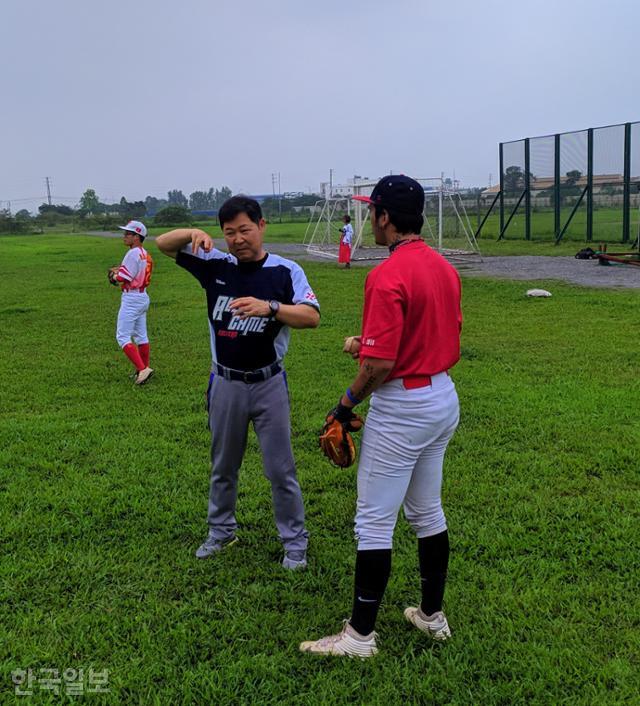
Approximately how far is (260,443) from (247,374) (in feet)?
1.37

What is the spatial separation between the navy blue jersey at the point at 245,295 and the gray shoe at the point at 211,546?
3.52 feet

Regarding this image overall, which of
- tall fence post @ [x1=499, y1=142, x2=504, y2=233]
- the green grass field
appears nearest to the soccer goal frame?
tall fence post @ [x1=499, y1=142, x2=504, y2=233]

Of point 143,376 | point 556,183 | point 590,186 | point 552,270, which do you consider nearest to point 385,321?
point 143,376

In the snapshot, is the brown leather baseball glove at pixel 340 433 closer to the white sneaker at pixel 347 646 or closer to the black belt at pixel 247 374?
the black belt at pixel 247 374

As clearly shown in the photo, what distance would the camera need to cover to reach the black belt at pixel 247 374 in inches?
138

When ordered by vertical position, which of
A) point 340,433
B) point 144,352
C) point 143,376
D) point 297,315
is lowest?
point 143,376

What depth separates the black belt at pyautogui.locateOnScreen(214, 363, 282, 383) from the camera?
11.5ft

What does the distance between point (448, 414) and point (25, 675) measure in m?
2.14

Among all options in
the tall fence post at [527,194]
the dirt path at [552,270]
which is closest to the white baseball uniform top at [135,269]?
the dirt path at [552,270]

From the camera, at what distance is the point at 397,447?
272cm

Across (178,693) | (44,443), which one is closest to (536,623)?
(178,693)

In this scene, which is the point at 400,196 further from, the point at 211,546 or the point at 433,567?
the point at 211,546

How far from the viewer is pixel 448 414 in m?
2.79

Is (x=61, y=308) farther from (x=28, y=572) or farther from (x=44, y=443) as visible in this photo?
(x=28, y=572)
